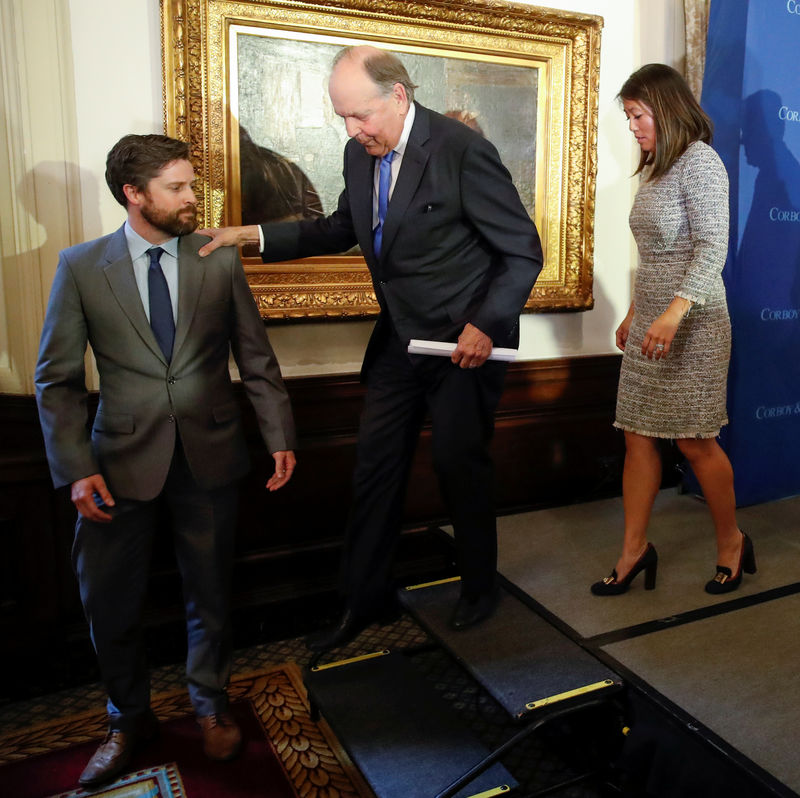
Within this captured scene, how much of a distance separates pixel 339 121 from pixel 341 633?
1.66 meters

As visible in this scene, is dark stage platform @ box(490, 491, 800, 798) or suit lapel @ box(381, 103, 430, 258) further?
suit lapel @ box(381, 103, 430, 258)

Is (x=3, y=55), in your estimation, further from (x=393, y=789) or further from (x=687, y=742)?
(x=687, y=742)

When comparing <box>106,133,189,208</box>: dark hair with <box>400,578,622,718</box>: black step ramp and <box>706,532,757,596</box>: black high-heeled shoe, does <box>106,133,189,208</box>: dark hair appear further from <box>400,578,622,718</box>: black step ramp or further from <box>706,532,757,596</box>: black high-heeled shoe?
<box>706,532,757,596</box>: black high-heeled shoe

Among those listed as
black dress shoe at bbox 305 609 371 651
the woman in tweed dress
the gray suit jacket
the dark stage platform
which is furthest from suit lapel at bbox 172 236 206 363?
the dark stage platform

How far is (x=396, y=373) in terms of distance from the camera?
7.34 feet

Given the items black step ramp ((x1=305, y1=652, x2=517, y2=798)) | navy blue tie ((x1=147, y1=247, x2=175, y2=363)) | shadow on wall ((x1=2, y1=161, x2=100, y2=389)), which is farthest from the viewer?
shadow on wall ((x1=2, y1=161, x2=100, y2=389))

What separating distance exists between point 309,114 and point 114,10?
0.65 m

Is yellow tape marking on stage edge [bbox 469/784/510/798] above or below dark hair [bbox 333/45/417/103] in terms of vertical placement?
below

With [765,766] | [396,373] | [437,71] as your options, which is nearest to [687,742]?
[765,766]

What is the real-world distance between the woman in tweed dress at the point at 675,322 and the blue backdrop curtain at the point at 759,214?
2.50 feet

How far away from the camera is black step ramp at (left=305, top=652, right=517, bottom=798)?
1831 mm

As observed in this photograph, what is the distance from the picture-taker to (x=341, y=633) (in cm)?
231

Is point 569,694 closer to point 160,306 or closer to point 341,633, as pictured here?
point 341,633

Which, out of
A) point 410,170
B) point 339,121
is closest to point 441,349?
point 410,170
